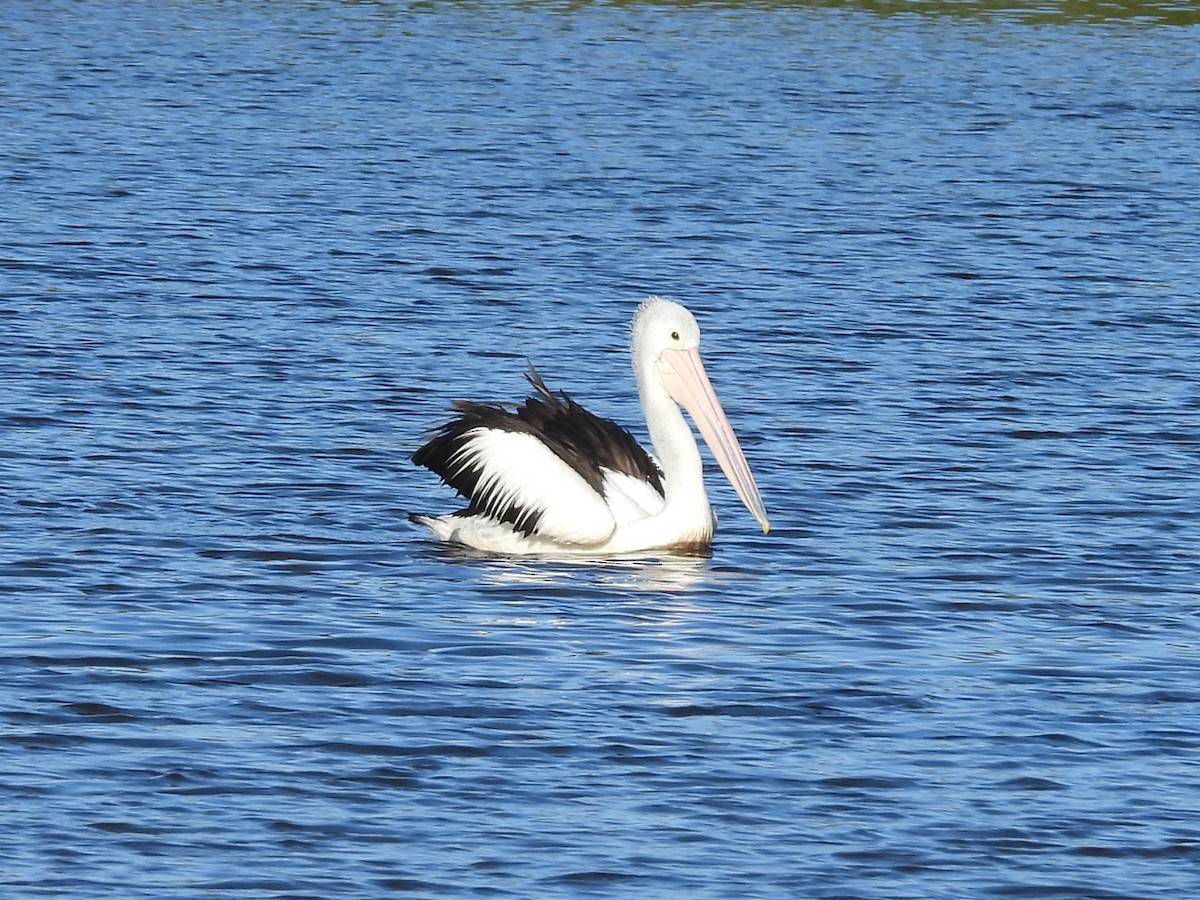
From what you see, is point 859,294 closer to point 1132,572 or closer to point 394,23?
point 1132,572

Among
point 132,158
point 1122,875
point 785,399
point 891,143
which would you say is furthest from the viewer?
point 891,143

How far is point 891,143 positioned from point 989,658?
1499 centimetres

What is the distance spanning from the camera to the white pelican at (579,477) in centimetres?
1008

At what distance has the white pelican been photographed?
10.1 meters

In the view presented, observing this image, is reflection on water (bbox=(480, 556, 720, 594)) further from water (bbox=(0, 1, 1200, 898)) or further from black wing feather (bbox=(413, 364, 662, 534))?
black wing feather (bbox=(413, 364, 662, 534))

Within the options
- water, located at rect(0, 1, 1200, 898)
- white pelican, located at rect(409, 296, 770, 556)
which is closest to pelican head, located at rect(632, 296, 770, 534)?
white pelican, located at rect(409, 296, 770, 556)

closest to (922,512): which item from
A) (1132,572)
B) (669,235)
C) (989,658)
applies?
(1132,572)

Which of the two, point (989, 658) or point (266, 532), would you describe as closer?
point (989, 658)

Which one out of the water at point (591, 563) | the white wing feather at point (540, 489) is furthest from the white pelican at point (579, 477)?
the water at point (591, 563)

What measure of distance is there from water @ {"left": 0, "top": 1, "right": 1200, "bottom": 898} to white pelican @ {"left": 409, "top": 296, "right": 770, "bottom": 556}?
0.19m

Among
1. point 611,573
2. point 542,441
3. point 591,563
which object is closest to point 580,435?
point 542,441

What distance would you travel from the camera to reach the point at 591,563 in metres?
10.1

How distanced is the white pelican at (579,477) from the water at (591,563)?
0.19 metres

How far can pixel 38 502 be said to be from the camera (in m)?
10.3
